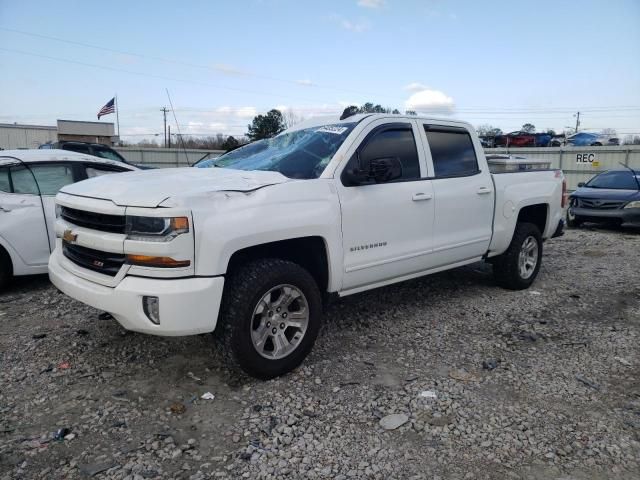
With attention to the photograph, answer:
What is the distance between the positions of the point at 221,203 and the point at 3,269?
374 cm

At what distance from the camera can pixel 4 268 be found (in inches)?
214

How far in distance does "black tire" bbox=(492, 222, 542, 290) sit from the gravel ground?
0.66 metres

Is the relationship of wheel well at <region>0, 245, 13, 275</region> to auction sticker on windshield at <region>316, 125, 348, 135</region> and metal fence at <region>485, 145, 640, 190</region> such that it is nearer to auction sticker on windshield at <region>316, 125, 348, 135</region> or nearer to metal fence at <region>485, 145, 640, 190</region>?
auction sticker on windshield at <region>316, 125, 348, 135</region>

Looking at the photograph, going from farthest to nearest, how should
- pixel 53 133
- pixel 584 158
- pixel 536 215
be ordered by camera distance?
pixel 53 133 → pixel 584 158 → pixel 536 215

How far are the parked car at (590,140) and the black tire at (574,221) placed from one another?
Result: 21.6m

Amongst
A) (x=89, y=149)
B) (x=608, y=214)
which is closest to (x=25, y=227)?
(x=89, y=149)

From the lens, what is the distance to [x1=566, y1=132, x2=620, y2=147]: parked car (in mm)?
30711

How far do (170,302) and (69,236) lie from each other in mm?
1094

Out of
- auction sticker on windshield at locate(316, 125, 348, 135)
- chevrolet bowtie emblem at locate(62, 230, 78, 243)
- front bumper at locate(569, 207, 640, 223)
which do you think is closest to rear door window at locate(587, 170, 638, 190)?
front bumper at locate(569, 207, 640, 223)

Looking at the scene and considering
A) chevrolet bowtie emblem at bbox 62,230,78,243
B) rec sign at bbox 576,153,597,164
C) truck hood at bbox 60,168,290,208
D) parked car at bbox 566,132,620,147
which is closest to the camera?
truck hood at bbox 60,168,290,208

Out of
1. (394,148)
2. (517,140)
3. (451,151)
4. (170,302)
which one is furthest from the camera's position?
(517,140)

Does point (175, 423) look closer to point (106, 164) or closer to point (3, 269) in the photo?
point (3, 269)

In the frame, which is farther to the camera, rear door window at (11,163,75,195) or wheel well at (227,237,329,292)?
rear door window at (11,163,75,195)

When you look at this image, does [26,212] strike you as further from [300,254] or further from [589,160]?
[589,160]
